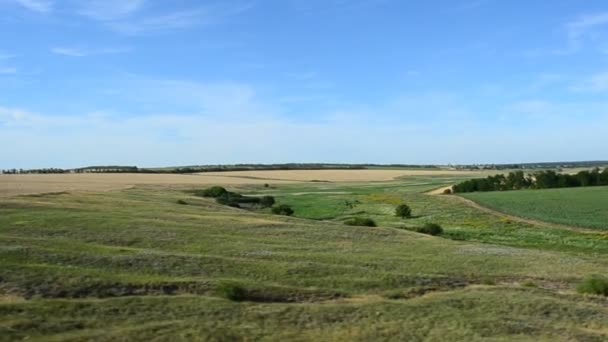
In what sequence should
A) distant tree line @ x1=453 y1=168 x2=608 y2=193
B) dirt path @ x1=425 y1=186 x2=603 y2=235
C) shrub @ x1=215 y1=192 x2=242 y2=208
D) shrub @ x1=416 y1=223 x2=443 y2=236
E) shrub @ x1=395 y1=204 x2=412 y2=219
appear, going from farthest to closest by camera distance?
distant tree line @ x1=453 y1=168 x2=608 y2=193 < shrub @ x1=215 y1=192 x2=242 y2=208 < shrub @ x1=395 y1=204 x2=412 y2=219 < dirt path @ x1=425 y1=186 x2=603 y2=235 < shrub @ x1=416 y1=223 x2=443 y2=236

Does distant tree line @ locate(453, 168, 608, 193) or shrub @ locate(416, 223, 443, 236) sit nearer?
shrub @ locate(416, 223, 443, 236)

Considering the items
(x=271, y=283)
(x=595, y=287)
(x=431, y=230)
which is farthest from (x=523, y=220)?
(x=271, y=283)

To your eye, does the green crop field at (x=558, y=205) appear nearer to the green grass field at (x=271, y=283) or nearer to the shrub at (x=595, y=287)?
the green grass field at (x=271, y=283)

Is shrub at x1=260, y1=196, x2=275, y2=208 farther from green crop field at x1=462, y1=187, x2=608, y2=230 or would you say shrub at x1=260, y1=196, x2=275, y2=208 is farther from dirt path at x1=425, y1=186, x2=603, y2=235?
green crop field at x1=462, y1=187, x2=608, y2=230

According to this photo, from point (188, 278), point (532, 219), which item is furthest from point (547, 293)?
point (532, 219)

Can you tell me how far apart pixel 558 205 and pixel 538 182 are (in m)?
41.0

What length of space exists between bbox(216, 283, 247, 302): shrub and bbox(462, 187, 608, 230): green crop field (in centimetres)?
4215

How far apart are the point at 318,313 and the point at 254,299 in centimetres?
296

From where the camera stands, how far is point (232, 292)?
24.0 metres

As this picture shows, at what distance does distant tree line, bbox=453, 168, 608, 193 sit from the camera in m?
112

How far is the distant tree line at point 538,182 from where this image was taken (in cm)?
11175

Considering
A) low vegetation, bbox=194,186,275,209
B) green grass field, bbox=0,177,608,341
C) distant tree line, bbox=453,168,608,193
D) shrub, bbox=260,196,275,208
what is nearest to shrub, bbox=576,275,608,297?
green grass field, bbox=0,177,608,341

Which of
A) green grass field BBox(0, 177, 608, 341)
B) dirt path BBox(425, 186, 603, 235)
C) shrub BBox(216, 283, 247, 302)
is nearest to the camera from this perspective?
green grass field BBox(0, 177, 608, 341)

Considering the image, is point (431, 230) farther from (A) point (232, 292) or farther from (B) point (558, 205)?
(A) point (232, 292)
